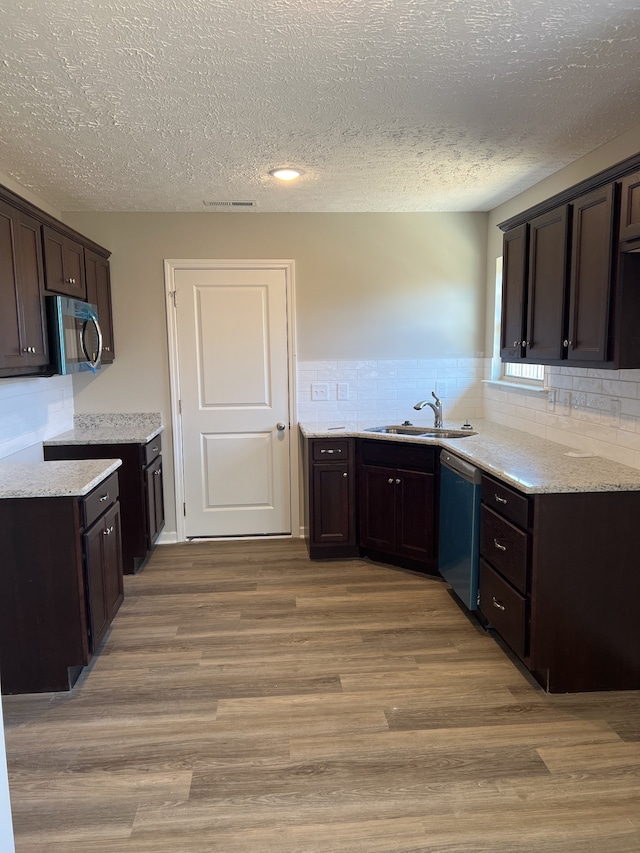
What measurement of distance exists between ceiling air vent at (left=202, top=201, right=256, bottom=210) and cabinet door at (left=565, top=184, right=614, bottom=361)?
225cm

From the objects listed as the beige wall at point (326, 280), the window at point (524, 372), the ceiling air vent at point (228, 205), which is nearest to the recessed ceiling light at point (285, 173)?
the ceiling air vent at point (228, 205)

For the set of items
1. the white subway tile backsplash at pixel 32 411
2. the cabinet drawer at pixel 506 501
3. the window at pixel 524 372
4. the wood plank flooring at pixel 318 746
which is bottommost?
the wood plank flooring at pixel 318 746

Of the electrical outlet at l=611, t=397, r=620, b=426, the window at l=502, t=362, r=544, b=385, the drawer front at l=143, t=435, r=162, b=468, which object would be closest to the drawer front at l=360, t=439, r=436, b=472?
the window at l=502, t=362, r=544, b=385

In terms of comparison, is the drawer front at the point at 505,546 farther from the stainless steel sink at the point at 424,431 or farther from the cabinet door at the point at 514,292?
the stainless steel sink at the point at 424,431

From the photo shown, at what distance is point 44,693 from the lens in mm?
2521

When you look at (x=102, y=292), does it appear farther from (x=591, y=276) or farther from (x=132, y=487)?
(x=591, y=276)

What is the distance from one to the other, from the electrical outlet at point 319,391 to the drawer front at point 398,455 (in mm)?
660

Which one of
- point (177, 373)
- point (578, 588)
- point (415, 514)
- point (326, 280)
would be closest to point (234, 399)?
point (177, 373)

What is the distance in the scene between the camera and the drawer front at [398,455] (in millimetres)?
3578

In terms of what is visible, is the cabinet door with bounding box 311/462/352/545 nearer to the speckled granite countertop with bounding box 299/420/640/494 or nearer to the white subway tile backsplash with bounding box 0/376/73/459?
the speckled granite countertop with bounding box 299/420/640/494

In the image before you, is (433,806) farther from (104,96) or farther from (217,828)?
(104,96)

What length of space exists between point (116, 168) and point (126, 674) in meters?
2.70

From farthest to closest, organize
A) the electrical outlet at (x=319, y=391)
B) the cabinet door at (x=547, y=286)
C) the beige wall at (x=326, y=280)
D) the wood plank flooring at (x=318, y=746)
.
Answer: the electrical outlet at (x=319, y=391), the beige wall at (x=326, y=280), the cabinet door at (x=547, y=286), the wood plank flooring at (x=318, y=746)

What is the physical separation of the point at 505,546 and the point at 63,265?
288 centimetres
